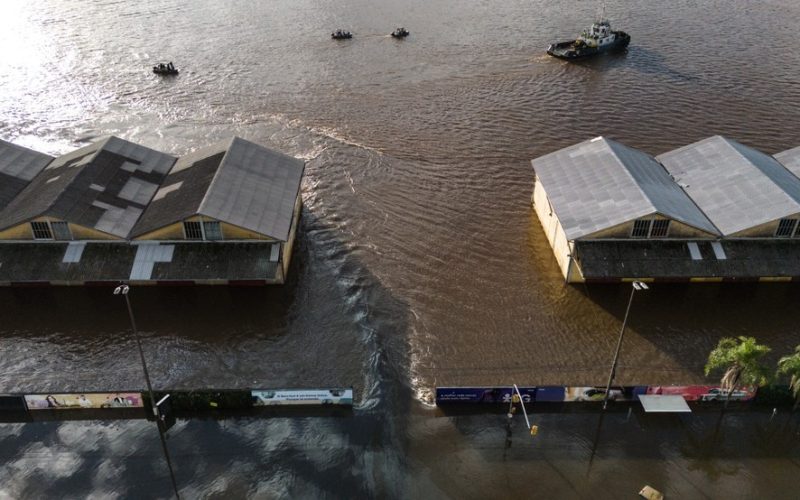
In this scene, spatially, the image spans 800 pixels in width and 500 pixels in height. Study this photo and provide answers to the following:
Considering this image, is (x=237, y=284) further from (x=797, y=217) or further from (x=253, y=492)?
(x=797, y=217)

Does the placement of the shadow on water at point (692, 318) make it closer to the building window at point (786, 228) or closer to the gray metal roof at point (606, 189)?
the building window at point (786, 228)

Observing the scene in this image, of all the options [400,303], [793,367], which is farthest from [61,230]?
[793,367]

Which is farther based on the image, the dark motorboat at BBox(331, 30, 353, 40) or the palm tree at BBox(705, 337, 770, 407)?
the dark motorboat at BBox(331, 30, 353, 40)

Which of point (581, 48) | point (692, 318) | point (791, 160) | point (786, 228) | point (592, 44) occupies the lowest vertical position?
point (692, 318)

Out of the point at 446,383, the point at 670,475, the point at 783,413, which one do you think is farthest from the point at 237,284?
the point at 783,413

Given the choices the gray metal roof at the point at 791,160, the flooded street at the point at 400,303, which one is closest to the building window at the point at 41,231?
the flooded street at the point at 400,303

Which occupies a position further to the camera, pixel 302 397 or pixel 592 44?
pixel 592 44

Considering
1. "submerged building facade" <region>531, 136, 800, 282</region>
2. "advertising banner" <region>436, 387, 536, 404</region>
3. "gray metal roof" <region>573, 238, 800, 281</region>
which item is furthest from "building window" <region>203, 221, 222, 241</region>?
"gray metal roof" <region>573, 238, 800, 281</region>

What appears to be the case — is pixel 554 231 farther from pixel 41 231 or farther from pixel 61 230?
pixel 41 231

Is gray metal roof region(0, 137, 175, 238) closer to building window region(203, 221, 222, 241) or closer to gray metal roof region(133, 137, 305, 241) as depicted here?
gray metal roof region(133, 137, 305, 241)
